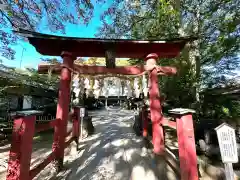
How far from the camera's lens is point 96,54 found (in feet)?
14.5

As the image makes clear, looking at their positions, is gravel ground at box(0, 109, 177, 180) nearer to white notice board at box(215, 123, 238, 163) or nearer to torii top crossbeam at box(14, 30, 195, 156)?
torii top crossbeam at box(14, 30, 195, 156)

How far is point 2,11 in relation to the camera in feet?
16.2

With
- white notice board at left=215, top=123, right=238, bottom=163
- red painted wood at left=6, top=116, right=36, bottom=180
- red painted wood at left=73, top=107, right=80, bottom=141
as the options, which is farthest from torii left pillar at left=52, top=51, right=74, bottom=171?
white notice board at left=215, top=123, right=238, bottom=163

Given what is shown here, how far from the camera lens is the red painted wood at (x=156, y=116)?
3.89 m

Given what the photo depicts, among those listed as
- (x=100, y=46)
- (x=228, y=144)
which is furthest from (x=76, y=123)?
(x=228, y=144)

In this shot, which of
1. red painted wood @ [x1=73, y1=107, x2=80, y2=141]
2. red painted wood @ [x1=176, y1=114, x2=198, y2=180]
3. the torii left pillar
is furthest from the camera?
red painted wood @ [x1=73, y1=107, x2=80, y2=141]

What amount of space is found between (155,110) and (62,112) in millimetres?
2403

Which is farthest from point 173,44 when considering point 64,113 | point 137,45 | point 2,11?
point 2,11

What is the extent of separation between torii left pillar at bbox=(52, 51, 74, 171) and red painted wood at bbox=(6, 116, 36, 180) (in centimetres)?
134

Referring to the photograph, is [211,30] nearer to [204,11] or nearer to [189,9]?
[204,11]

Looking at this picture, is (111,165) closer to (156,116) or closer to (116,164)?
(116,164)

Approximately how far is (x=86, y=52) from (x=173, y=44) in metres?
2.48

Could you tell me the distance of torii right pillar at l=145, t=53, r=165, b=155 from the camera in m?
3.89

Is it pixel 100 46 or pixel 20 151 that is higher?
pixel 100 46
